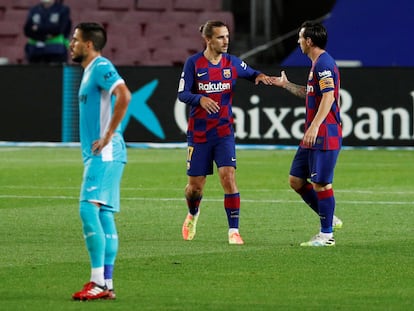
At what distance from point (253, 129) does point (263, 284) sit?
53.2 ft

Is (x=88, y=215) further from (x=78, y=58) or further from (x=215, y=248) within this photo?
(x=215, y=248)

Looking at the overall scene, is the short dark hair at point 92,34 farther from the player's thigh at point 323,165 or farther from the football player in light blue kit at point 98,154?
the player's thigh at point 323,165

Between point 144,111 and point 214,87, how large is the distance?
44.4 ft

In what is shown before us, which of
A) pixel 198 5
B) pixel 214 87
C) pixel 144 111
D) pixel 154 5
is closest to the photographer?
pixel 214 87

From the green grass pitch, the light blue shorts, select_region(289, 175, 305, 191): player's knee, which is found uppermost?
the light blue shorts

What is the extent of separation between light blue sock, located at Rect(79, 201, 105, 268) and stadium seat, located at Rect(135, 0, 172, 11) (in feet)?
78.1

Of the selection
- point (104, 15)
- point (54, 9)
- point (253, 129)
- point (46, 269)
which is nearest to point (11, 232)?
point (46, 269)

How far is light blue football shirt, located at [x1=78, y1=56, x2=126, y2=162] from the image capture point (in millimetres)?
9086

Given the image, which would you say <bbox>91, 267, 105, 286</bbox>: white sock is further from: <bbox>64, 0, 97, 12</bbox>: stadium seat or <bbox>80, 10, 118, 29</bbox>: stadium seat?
<bbox>64, 0, 97, 12</bbox>: stadium seat

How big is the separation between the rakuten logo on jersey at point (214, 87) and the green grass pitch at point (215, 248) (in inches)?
55.3

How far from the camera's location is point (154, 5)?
32625 mm

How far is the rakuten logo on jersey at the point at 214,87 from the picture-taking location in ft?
42.2

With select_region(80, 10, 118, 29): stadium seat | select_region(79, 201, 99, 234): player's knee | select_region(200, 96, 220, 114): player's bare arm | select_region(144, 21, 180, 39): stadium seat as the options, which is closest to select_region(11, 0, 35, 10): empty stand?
select_region(80, 10, 118, 29): stadium seat

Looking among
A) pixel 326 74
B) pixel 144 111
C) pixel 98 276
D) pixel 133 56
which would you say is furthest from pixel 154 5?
pixel 98 276
